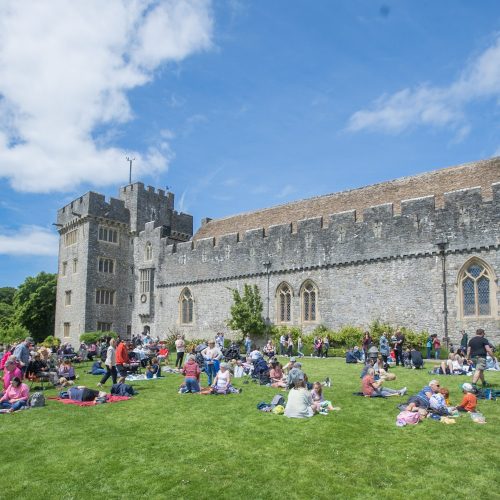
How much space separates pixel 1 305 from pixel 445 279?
178ft

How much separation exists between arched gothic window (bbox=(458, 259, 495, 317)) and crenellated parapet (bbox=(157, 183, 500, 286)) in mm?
976

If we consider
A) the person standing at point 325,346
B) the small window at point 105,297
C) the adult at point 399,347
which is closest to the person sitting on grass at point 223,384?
the adult at point 399,347

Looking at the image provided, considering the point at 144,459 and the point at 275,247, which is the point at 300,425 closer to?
the point at 144,459

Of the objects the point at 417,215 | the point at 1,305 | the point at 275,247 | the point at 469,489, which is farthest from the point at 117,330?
the point at 469,489

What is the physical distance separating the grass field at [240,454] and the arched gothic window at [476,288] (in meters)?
11.5

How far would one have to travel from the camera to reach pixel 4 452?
29.8 feet

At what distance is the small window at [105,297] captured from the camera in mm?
38562

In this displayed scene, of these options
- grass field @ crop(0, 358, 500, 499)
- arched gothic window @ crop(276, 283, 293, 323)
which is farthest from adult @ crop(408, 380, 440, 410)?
arched gothic window @ crop(276, 283, 293, 323)

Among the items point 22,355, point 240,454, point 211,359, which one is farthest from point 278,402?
point 22,355

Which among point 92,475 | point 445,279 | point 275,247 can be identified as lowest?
point 92,475

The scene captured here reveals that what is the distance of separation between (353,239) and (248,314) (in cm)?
787

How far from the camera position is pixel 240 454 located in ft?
28.5

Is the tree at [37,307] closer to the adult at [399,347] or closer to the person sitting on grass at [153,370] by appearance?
the person sitting on grass at [153,370]

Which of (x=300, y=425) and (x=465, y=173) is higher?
A: (x=465, y=173)
